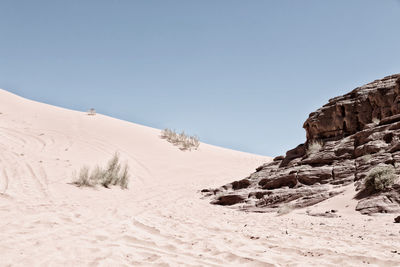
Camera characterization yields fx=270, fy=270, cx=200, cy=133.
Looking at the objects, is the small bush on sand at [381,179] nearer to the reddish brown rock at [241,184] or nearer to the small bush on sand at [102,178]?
the reddish brown rock at [241,184]

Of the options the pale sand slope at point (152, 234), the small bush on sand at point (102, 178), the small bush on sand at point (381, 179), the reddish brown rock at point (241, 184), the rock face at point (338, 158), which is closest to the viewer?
the pale sand slope at point (152, 234)

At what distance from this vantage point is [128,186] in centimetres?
1170

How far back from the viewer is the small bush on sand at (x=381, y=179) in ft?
19.8

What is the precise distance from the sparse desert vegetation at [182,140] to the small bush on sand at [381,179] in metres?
16.6

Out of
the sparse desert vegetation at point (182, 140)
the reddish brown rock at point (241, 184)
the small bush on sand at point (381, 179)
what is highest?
the sparse desert vegetation at point (182, 140)

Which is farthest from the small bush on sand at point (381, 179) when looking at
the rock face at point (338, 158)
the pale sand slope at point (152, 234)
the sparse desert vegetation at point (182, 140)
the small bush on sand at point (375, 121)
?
the sparse desert vegetation at point (182, 140)

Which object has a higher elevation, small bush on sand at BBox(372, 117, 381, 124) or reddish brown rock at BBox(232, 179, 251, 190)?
small bush on sand at BBox(372, 117, 381, 124)

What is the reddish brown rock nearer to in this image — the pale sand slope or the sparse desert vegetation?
the pale sand slope

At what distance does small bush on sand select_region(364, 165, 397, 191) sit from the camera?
6.04 m

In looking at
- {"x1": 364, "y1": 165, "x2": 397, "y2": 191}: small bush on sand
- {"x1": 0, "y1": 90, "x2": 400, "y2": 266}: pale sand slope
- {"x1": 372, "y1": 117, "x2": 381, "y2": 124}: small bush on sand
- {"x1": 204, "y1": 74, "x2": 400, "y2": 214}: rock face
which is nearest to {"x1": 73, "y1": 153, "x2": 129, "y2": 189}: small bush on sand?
{"x1": 0, "y1": 90, "x2": 400, "y2": 266}: pale sand slope

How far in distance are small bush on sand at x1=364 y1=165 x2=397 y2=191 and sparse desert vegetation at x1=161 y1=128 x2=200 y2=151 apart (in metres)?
16.6

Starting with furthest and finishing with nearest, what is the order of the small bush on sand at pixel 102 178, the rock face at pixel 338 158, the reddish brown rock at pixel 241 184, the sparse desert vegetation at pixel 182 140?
the sparse desert vegetation at pixel 182 140
the reddish brown rock at pixel 241 184
the small bush on sand at pixel 102 178
the rock face at pixel 338 158

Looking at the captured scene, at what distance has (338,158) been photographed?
899cm

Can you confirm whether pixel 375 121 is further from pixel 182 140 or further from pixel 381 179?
pixel 182 140
